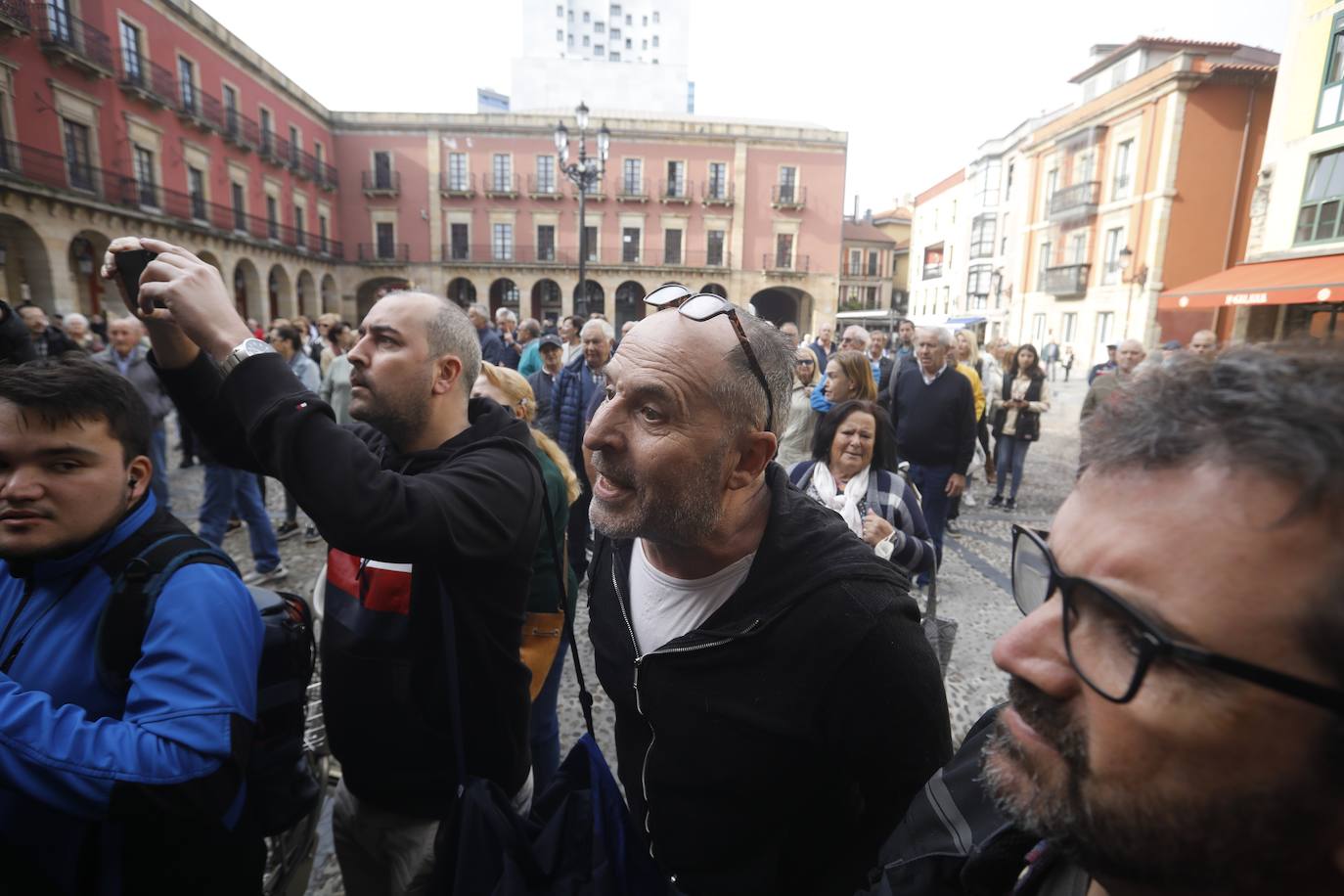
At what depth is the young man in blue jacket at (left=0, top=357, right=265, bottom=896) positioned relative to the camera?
1.15 m

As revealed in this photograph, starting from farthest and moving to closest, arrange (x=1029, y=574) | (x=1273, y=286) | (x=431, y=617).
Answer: (x=1273, y=286) → (x=431, y=617) → (x=1029, y=574)

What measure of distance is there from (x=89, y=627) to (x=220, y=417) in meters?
0.57

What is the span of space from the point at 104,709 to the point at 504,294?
113ft

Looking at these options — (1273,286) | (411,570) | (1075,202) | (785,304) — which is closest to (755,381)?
(411,570)

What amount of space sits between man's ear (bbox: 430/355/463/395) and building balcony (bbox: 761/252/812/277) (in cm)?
3215

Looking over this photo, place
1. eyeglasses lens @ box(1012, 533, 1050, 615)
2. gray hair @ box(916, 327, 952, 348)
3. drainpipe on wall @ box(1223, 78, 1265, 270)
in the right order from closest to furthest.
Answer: eyeglasses lens @ box(1012, 533, 1050, 615) < gray hair @ box(916, 327, 952, 348) < drainpipe on wall @ box(1223, 78, 1265, 270)

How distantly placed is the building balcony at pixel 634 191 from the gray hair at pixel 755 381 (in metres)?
32.5

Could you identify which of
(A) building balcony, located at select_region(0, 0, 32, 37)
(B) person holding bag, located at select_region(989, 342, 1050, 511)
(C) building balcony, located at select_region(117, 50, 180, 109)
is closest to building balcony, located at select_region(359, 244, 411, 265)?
(C) building balcony, located at select_region(117, 50, 180, 109)

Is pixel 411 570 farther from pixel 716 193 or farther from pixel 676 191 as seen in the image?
pixel 716 193

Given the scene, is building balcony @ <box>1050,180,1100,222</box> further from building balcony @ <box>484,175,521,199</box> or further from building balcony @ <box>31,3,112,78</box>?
building balcony @ <box>31,3,112,78</box>

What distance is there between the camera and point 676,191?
104 ft

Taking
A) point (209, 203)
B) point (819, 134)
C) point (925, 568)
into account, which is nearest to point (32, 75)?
point (209, 203)

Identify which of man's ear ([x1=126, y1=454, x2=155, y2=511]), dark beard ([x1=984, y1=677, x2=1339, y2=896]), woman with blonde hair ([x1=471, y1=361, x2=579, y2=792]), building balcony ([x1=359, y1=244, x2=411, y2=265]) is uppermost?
building balcony ([x1=359, y1=244, x2=411, y2=265])

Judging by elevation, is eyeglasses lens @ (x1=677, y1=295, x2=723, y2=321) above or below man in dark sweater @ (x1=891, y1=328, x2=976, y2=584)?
above
